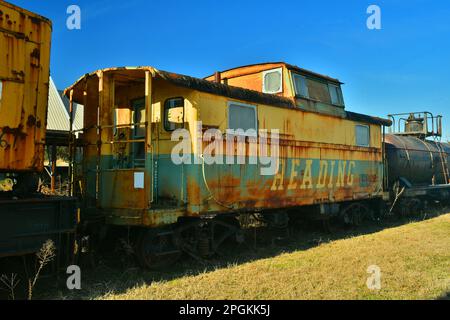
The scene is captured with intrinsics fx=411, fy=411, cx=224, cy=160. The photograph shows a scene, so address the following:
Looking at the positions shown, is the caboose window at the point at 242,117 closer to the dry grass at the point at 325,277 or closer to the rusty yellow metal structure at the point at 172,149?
the rusty yellow metal structure at the point at 172,149

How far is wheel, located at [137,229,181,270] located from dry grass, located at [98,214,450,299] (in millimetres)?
726

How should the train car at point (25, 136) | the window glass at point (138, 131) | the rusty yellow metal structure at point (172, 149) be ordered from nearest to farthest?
the train car at point (25, 136) < the rusty yellow metal structure at point (172, 149) < the window glass at point (138, 131)

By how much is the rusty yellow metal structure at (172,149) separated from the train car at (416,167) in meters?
5.41

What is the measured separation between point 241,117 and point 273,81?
8.22 feet

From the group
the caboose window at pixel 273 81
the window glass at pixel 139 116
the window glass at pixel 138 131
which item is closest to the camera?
the window glass at pixel 138 131

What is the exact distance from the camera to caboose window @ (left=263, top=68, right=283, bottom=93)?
34.4ft

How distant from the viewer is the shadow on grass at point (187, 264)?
246 inches

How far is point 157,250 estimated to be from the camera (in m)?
7.47

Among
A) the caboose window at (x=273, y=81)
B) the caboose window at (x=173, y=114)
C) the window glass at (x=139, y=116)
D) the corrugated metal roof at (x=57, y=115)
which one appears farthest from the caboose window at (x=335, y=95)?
the corrugated metal roof at (x=57, y=115)

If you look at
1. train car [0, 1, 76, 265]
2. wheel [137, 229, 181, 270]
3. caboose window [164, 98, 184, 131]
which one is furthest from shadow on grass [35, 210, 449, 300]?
caboose window [164, 98, 184, 131]

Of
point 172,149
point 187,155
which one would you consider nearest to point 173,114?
point 172,149
